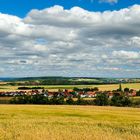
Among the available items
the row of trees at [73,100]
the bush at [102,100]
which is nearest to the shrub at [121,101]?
the row of trees at [73,100]

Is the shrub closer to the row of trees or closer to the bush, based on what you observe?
the row of trees

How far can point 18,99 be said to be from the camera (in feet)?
348

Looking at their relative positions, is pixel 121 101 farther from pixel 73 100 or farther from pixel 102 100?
pixel 73 100

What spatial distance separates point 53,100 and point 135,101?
2655cm

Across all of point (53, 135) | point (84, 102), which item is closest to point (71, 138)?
point (53, 135)

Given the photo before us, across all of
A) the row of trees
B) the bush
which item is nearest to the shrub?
the row of trees

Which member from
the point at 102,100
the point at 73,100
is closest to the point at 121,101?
the point at 102,100

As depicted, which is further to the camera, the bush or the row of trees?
the bush

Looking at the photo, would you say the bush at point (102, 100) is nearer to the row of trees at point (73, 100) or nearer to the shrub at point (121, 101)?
the row of trees at point (73, 100)

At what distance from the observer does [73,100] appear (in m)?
103

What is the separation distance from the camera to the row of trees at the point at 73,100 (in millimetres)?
101375

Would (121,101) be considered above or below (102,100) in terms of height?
below

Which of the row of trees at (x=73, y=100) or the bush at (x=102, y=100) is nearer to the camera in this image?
the row of trees at (x=73, y=100)

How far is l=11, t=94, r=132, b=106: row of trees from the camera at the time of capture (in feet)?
333
